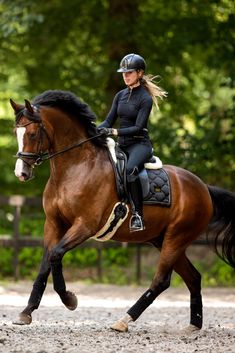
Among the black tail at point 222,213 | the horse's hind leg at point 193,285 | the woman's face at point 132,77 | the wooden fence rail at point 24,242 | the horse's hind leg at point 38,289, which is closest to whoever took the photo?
the horse's hind leg at point 38,289

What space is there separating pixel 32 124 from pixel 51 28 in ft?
37.1

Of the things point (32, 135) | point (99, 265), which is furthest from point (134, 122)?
point (99, 265)

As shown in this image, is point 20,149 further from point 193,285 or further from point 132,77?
point 193,285

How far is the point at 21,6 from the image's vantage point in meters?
16.4

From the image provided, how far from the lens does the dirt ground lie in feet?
24.3

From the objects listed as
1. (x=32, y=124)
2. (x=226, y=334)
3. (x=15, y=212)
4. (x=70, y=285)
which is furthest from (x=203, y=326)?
(x=15, y=212)

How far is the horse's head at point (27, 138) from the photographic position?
8.05 m

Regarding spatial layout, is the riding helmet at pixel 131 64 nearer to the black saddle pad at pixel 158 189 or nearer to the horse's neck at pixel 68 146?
the horse's neck at pixel 68 146

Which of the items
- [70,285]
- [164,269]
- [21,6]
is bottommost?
[70,285]

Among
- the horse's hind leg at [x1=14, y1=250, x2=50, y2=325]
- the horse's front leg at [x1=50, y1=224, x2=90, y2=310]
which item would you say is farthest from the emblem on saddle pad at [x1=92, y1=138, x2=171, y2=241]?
the horse's hind leg at [x1=14, y1=250, x2=50, y2=325]

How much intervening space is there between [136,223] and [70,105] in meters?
1.42

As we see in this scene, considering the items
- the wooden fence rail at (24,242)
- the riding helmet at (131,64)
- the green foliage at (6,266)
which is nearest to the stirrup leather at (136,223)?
the riding helmet at (131,64)

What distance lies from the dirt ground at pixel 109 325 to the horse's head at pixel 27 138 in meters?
1.62

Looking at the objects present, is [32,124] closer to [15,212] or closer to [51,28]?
[15,212]
